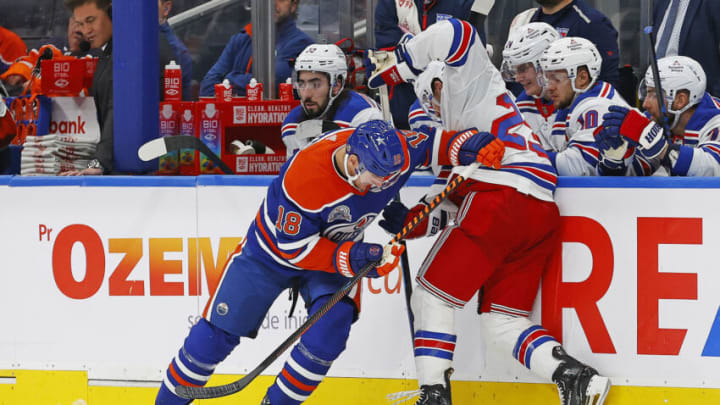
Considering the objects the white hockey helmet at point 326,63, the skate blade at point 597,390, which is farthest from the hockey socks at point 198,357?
the white hockey helmet at point 326,63

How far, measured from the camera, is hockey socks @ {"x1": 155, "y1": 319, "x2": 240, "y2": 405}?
124 inches

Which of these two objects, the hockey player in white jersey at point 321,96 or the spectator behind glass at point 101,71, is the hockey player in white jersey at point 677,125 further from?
the spectator behind glass at point 101,71

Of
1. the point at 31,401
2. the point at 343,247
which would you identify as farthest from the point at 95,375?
the point at 343,247

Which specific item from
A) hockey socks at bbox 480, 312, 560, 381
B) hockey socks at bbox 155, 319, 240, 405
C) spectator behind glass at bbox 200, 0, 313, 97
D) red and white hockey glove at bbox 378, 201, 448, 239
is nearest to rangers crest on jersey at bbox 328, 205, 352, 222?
red and white hockey glove at bbox 378, 201, 448, 239

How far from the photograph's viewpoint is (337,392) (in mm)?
3488

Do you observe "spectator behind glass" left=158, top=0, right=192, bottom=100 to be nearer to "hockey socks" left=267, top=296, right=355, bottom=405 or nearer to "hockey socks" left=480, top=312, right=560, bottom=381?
"hockey socks" left=267, top=296, right=355, bottom=405

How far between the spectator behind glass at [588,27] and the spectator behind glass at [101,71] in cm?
205

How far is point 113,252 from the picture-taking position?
3.55 m

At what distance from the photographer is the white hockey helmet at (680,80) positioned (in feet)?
12.4

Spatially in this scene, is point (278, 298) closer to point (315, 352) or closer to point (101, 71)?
point (315, 352)

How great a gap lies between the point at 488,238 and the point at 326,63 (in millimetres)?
1319

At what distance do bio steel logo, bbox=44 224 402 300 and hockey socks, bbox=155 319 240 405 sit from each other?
1.06ft

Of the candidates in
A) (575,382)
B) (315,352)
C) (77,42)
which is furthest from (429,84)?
(77,42)

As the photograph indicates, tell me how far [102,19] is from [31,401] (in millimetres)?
1728
